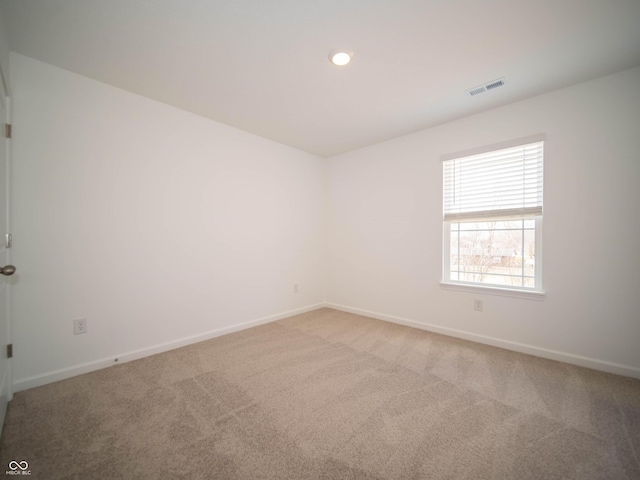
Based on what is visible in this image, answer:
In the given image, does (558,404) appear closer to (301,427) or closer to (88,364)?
(301,427)

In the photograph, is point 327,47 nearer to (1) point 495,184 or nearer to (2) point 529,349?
(1) point 495,184

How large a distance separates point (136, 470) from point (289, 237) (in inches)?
116

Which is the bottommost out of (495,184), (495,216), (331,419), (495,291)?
(331,419)

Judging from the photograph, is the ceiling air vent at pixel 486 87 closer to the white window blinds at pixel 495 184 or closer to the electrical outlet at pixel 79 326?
the white window blinds at pixel 495 184

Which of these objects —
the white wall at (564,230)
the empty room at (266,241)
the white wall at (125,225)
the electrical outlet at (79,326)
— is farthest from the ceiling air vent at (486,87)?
the electrical outlet at (79,326)

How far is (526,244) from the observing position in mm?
2703

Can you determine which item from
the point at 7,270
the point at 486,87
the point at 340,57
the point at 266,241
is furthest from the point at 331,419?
the point at 486,87

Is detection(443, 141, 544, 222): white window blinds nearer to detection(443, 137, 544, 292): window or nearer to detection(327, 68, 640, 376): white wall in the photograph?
detection(443, 137, 544, 292): window

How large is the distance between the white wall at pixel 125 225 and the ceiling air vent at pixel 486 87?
8.08ft

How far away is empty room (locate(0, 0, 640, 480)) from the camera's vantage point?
156cm

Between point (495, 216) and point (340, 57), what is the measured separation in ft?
7.34


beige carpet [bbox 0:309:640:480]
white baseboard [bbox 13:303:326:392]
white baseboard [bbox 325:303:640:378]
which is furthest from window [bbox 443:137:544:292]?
white baseboard [bbox 13:303:326:392]

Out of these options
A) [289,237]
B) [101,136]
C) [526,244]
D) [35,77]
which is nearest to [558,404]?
[526,244]

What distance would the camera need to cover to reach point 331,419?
1.69 metres
